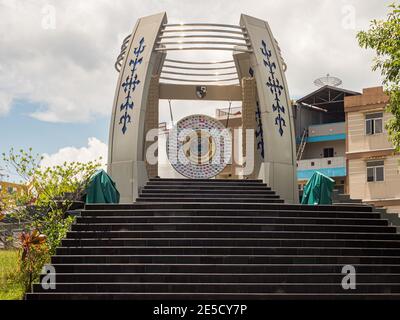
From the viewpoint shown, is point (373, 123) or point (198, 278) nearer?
point (198, 278)

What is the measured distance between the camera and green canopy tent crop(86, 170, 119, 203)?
14812 millimetres

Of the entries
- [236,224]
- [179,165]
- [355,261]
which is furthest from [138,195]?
[355,261]

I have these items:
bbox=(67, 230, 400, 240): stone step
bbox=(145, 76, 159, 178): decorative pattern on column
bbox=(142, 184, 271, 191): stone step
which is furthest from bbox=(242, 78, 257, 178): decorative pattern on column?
bbox=(67, 230, 400, 240): stone step

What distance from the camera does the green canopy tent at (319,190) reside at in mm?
15484

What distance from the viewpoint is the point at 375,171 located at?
27609 millimetres

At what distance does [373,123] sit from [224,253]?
17649 millimetres

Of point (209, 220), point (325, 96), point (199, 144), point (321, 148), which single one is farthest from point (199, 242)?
point (325, 96)

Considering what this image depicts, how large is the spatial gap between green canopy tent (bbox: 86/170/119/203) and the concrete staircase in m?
1.28

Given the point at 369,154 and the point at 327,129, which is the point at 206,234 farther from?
the point at 327,129

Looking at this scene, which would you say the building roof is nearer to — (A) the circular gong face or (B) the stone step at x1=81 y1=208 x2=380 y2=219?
(A) the circular gong face

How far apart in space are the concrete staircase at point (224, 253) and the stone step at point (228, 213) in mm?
21

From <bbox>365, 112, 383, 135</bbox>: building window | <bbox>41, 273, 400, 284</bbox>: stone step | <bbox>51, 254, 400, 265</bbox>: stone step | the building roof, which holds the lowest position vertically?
<bbox>41, 273, 400, 284</bbox>: stone step
